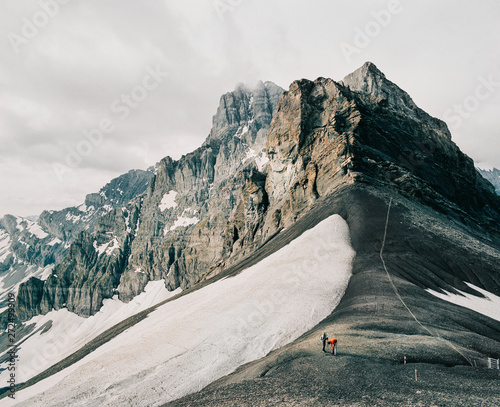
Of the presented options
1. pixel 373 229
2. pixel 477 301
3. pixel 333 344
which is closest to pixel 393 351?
pixel 333 344

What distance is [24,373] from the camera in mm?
157125

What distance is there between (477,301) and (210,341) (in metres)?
27.8

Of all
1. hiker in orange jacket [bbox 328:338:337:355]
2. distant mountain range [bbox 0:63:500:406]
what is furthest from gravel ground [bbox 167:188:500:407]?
hiker in orange jacket [bbox 328:338:337:355]

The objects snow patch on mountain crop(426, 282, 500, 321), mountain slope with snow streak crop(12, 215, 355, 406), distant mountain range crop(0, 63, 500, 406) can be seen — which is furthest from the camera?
snow patch on mountain crop(426, 282, 500, 321)

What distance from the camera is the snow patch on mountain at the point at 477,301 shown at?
26.9 meters

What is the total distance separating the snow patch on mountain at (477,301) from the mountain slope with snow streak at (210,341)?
10.2 m

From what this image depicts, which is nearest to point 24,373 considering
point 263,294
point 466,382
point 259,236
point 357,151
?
point 259,236

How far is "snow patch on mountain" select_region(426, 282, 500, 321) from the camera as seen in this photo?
88.3 feet

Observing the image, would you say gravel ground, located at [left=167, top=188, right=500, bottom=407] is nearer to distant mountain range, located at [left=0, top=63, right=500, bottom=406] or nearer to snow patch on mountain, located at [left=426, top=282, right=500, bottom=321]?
distant mountain range, located at [left=0, top=63, right=500, bottom=406]

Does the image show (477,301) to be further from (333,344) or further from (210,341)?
(210,341)

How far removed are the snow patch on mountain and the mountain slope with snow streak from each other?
33.4 ft

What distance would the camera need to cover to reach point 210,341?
25.3 metres

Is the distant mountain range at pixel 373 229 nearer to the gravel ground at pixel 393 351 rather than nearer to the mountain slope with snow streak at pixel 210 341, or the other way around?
the gravel ground at pixel 393 351

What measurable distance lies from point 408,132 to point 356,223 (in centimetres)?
6294
